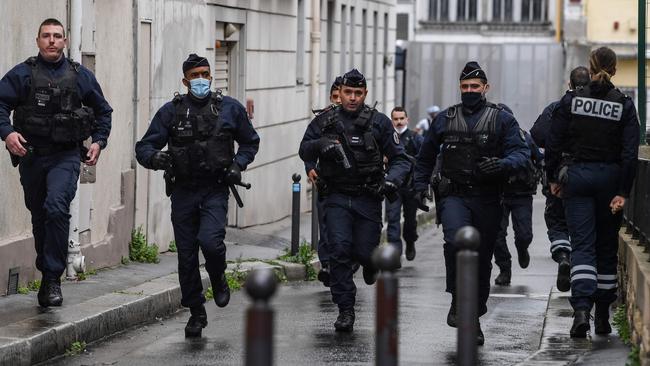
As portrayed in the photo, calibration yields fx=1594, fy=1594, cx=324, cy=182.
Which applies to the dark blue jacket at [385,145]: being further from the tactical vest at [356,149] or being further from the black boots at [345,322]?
the black boots at [345,322]

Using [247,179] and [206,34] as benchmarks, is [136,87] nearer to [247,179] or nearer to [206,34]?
[206,34]

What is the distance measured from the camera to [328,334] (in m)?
10.6

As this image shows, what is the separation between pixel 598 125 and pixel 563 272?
11.8 feet

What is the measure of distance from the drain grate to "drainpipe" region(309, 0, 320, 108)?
536 inches

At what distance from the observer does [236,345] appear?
9961 mm

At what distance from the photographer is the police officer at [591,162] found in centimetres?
982

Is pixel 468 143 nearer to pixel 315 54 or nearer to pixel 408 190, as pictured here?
pixel 408 190

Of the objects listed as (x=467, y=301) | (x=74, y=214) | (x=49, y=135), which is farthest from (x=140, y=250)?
(x=467, y=301)

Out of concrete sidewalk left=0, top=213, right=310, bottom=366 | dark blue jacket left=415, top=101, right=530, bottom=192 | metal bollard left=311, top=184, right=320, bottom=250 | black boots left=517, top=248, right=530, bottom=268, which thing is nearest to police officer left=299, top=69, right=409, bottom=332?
dark blue jacket left=415, top=101, right=530, bottom=192

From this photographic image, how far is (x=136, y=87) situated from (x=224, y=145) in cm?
479

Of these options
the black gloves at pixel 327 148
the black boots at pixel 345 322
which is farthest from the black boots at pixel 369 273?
the black gloves at pixel 327 148

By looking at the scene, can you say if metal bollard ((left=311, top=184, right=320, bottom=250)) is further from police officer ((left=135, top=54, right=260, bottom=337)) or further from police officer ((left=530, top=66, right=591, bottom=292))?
police officer ((left=135, top=54, right=260, bottom=337))

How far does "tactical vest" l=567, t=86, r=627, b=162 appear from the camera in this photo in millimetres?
9828

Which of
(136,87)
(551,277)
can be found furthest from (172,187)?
(551,277)
